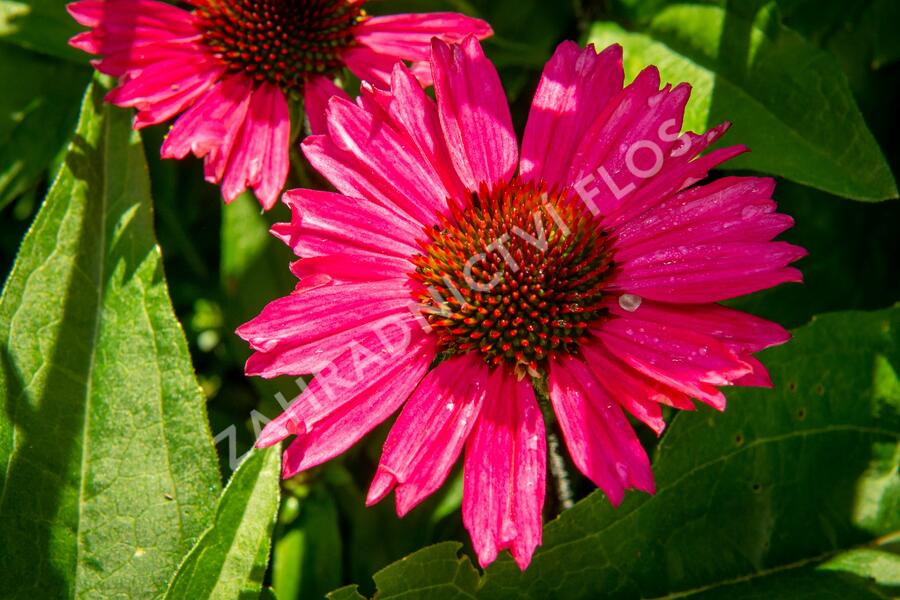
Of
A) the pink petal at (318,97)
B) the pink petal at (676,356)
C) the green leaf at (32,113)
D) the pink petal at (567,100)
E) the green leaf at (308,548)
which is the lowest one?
the green leaf at (308,548)

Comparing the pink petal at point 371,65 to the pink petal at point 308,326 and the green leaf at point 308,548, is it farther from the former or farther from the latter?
the green leaf at point 308,548

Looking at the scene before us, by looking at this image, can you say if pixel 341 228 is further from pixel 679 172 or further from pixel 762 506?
pixel 762 506

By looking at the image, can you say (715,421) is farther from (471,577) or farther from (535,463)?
(471,577)

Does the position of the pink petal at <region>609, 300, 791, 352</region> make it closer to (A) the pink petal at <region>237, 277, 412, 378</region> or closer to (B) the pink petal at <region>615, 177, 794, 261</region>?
(B) the pink petal at <region>615, 177, 794, 261</region>

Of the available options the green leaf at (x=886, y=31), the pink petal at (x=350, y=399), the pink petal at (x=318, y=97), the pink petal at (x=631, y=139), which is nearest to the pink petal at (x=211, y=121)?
the pink petal at (x=318, y=97)

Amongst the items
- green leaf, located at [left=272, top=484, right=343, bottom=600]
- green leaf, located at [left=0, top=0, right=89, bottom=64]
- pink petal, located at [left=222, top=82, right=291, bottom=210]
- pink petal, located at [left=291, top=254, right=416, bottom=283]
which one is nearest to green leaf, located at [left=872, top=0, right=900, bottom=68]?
pink petal, located at [left=291, top=254, right=416, bottom=283]

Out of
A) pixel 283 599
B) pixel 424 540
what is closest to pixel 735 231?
pixel 424 540
